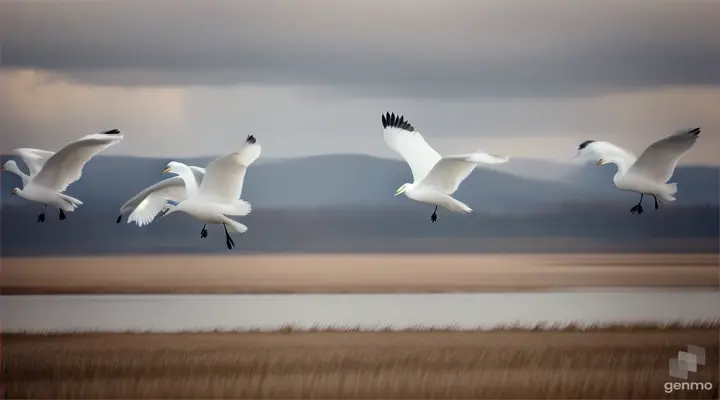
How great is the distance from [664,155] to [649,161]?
66 millimetres

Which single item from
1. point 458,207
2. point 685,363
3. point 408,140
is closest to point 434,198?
point 458,207

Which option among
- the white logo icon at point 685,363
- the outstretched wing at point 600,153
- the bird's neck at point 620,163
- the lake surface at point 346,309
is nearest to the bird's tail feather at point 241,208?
the lake surface at point 346,309

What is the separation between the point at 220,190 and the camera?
321 centimetres

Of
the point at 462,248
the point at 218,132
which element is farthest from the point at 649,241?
the point at 218,132

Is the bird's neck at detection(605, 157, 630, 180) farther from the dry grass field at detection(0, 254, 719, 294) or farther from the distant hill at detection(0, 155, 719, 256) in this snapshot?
the dry grass field at detection(0, 254, 719, 294)

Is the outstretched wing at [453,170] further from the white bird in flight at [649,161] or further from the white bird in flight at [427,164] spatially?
the white bird in flight at [649,161]

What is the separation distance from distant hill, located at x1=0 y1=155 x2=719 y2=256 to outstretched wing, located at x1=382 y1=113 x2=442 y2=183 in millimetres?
56

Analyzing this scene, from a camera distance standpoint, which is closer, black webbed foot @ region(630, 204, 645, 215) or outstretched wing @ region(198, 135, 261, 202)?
outstretched wing @ region(198, 135, 261, 202)

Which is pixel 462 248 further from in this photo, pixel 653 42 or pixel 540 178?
pixel 653 42

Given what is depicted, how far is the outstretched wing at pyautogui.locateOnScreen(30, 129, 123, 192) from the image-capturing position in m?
3.20

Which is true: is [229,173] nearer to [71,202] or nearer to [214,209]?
[214,209]

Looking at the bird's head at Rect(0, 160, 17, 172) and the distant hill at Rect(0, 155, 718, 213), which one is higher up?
the bird's head at Rect(0, 160, 17, 172)

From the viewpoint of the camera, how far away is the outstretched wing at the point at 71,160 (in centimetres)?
320

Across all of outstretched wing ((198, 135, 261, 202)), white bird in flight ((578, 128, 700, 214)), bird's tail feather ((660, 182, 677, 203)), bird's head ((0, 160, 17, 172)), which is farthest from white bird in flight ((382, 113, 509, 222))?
bird's head ((0, 160, 17, 172))
